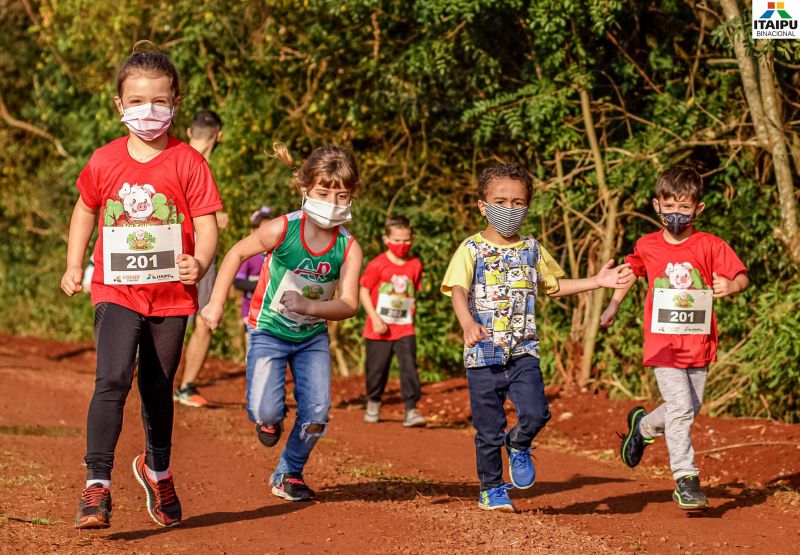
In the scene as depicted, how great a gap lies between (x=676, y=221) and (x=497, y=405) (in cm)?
152

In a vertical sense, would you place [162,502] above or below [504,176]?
below

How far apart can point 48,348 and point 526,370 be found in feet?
39.0

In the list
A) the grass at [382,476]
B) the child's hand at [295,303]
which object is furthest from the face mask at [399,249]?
the child's hand at [295,303]

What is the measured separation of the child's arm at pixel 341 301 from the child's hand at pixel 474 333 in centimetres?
56

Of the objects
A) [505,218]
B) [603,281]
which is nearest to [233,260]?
[505,218]

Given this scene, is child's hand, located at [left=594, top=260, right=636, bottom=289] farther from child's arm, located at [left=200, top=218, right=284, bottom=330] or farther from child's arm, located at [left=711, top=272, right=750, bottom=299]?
child's arm, located at [left=200, top=218, right=284, bottom=330]

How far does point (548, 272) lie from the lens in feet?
19.9

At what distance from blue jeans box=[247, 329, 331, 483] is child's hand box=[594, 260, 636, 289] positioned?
152 cm

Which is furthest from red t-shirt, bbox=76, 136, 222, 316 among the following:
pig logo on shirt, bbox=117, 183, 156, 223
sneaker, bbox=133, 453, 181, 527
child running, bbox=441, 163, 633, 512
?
child running, bbox=441, 163, 633, 512

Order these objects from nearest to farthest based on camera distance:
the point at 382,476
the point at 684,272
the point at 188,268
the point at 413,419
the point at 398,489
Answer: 1. the point at 188,268
2. the point at 684,272
3. the point at 398,489
4. the point at 382,476
5. the point at 413,419

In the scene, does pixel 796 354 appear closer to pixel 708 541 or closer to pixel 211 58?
pixel 708 541

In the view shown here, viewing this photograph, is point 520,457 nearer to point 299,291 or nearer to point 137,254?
point 299,291

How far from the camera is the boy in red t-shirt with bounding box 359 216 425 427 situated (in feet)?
32.6

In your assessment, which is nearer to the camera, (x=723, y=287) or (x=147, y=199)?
(x=147, y=199)
